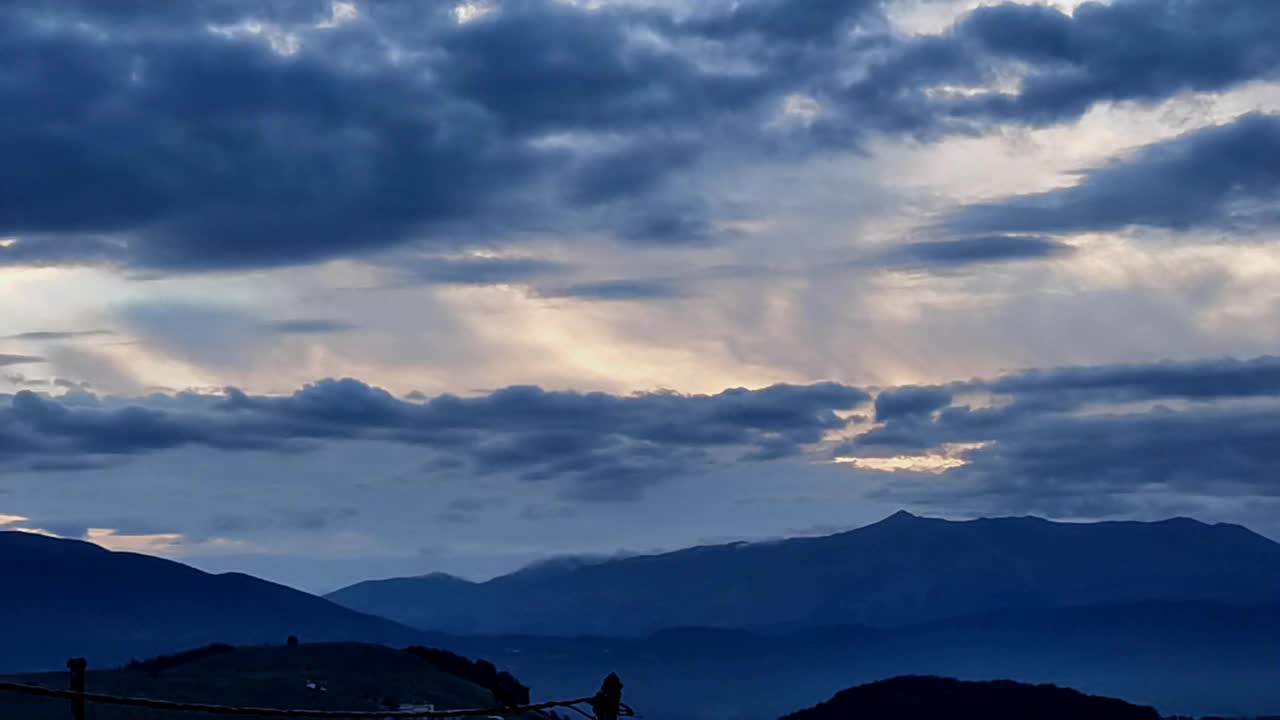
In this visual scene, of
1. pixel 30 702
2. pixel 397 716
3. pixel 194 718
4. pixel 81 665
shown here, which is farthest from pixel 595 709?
pixel 30 702

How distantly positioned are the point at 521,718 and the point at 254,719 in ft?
113

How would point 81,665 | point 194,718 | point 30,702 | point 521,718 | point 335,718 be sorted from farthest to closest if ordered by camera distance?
point 521,718 → point 30,702 → point 194,718 → point 81,665 → point 335,718

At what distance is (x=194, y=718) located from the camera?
570 ft

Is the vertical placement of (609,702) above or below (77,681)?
below

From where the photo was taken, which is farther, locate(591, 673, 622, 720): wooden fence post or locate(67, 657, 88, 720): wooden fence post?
locate(591, 673, 622, 720): wooden fence post

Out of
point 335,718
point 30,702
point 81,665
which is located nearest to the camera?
point 335,718

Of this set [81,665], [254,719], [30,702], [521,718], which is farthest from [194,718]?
[81,665]

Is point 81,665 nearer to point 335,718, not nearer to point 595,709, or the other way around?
point 335,718

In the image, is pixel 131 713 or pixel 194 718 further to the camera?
pixel 131 713

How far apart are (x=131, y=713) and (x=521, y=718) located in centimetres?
4643

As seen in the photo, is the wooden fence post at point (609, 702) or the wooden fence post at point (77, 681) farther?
the wooden fence post at point (609, 702)

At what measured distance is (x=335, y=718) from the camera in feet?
120

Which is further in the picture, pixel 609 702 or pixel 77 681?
pixel 609 702

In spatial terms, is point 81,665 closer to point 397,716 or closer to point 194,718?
point 397,716
